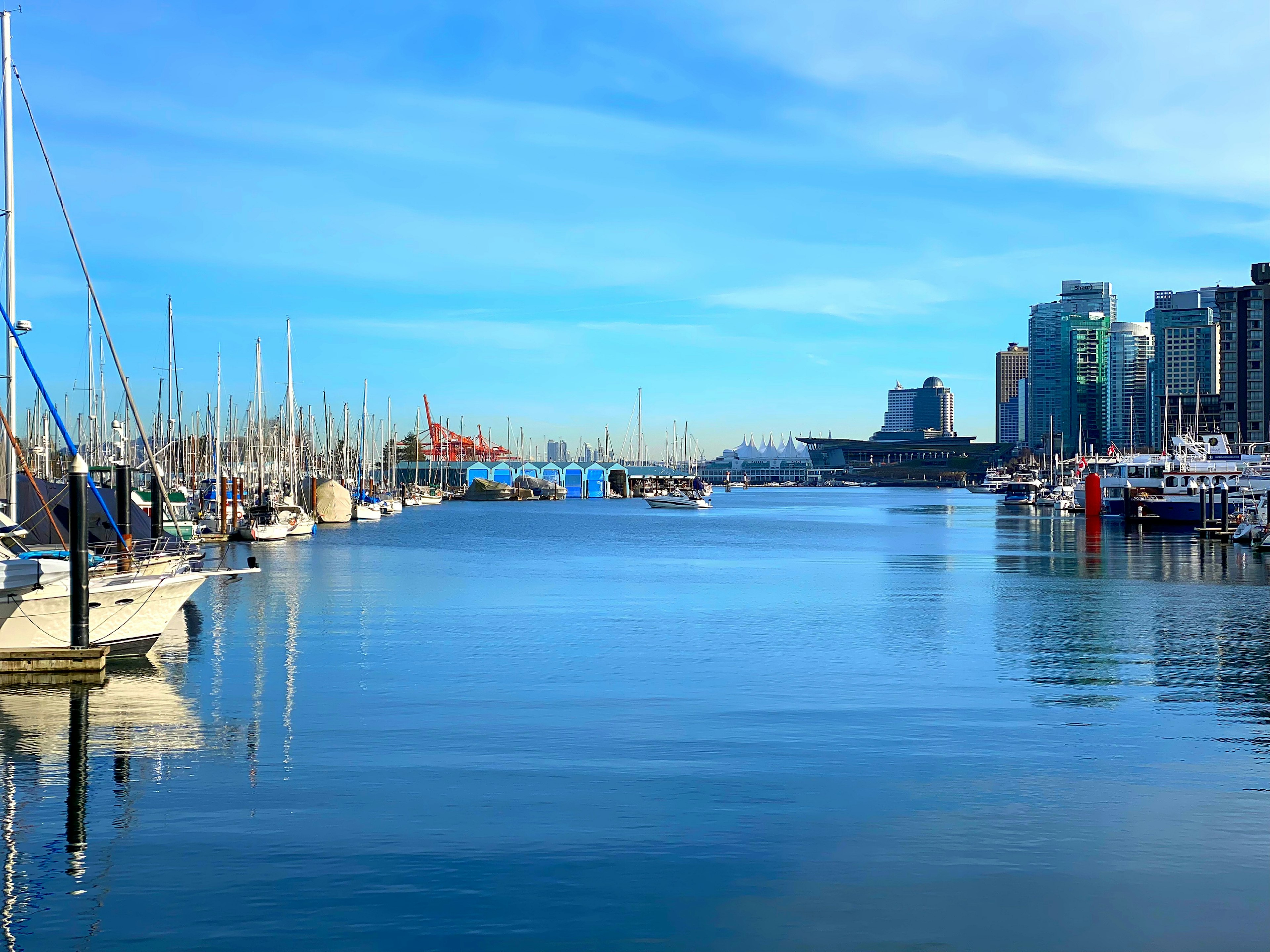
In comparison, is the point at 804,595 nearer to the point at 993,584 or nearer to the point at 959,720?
the point at 993,584

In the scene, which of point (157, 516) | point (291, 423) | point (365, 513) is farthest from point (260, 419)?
point (157, 516)

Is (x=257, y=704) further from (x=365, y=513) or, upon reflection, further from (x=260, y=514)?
(x=365, y=513)

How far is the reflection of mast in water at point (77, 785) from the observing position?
49.8 ft

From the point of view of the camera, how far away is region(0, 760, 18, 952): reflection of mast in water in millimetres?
12719

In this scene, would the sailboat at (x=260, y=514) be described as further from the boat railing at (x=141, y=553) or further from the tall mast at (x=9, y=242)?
the tall mast at (x=9, y=242)

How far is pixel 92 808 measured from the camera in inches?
675

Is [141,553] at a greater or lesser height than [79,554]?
lesser

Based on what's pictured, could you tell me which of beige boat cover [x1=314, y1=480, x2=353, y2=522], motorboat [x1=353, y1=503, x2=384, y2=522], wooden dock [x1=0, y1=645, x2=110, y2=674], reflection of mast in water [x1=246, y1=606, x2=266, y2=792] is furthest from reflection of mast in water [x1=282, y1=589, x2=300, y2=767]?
motorboat [x1=353, y1=503, x2=384, y2=522]

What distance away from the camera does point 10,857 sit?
1503 cm

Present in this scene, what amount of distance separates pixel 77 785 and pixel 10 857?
133 inches

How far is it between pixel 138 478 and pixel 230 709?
71651mm

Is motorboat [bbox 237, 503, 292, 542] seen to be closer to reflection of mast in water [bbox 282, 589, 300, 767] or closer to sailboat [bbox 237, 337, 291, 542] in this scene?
sailboat [bbox 237, 337, 291, 542]

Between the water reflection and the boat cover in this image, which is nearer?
the water reflection

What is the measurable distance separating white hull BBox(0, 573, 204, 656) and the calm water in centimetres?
154
